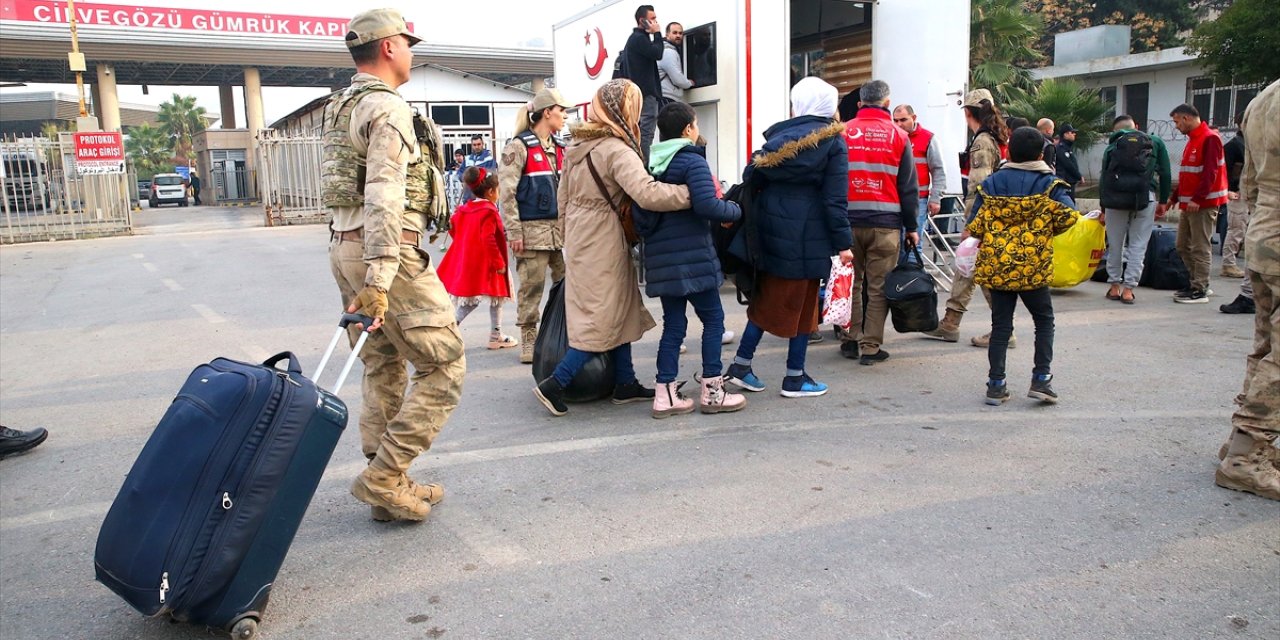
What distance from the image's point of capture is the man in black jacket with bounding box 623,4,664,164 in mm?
9117

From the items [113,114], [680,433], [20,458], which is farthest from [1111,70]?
[113,114]

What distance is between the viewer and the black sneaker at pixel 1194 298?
332 inches

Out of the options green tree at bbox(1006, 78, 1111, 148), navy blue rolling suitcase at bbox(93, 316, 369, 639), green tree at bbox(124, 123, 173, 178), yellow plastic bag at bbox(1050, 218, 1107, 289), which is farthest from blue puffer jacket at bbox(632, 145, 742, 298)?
green tree at bbox(124, 123, 173, 178)

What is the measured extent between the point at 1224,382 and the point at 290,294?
348 inches

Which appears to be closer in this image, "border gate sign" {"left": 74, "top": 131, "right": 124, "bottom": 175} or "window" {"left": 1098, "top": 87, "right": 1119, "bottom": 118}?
"border gate sign" {"left": 74, "top": 131, "right": 124, "bottom": 175}

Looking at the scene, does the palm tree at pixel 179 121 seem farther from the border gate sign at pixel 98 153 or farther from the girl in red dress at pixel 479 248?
the girl in red dress at pixel 479 248

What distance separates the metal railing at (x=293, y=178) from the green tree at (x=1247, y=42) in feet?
56.1

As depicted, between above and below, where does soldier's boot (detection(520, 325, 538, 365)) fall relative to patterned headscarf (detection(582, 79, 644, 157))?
below

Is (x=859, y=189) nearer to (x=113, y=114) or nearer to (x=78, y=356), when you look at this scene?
(x=78, y=356)

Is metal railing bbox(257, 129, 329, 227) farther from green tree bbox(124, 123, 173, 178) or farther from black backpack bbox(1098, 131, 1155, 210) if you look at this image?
green tree bbox(124, 123, 173, 178)

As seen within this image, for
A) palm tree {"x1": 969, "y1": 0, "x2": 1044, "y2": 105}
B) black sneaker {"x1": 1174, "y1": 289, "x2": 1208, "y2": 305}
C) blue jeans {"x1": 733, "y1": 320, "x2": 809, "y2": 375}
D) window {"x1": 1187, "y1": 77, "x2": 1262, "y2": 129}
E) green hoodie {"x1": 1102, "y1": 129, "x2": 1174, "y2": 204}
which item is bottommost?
black sneaker {"x1": 1174, "y1": 289, "x2": 1208, "y2": 305}

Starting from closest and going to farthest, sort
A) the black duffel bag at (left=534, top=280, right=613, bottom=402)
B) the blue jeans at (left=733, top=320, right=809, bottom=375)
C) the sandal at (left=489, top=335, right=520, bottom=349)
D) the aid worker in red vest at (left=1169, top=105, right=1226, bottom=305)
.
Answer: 1. the black duffel bag at (left=534, top=280, right=613, bottom=402)
2. the blue jeans at (left=733, top=320, right=809, bottom=375)
3. the sandal at (left=489, top=335, right=520, bottom=349)
4. the aid worker in red vest at (left=1169, top=105, right=1226, bottom=305)

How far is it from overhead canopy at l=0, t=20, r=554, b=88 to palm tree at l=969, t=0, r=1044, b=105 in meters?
19.3

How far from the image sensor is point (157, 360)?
284 inches
